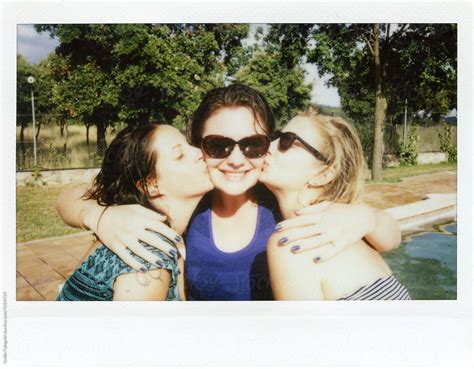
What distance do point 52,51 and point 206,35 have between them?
131 centimetres

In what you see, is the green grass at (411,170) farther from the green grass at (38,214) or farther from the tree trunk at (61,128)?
the tree trunk at (61,128)

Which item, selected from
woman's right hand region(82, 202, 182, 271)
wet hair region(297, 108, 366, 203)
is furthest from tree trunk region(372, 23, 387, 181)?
woman's right hand region(82, 202, 182, 271)

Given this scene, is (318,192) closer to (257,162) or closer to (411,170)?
(257,162)

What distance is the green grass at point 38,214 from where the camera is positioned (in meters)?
3.53

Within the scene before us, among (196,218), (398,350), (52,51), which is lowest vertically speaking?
(398,350)

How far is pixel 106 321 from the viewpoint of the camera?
3.49 metres

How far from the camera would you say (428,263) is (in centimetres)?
365

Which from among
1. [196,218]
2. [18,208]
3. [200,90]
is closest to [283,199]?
[196,218]

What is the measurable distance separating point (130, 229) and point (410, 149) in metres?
2.66

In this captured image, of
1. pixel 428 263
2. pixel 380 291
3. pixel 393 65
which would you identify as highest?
pixel 393 65

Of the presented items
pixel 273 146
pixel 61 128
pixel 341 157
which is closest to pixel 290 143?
pixel 273 146

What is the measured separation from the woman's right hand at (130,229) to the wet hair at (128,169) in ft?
0.24

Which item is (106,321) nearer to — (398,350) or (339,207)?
(339,207)

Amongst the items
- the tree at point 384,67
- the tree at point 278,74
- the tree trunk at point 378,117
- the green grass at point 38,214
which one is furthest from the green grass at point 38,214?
the tree at point 278,74
